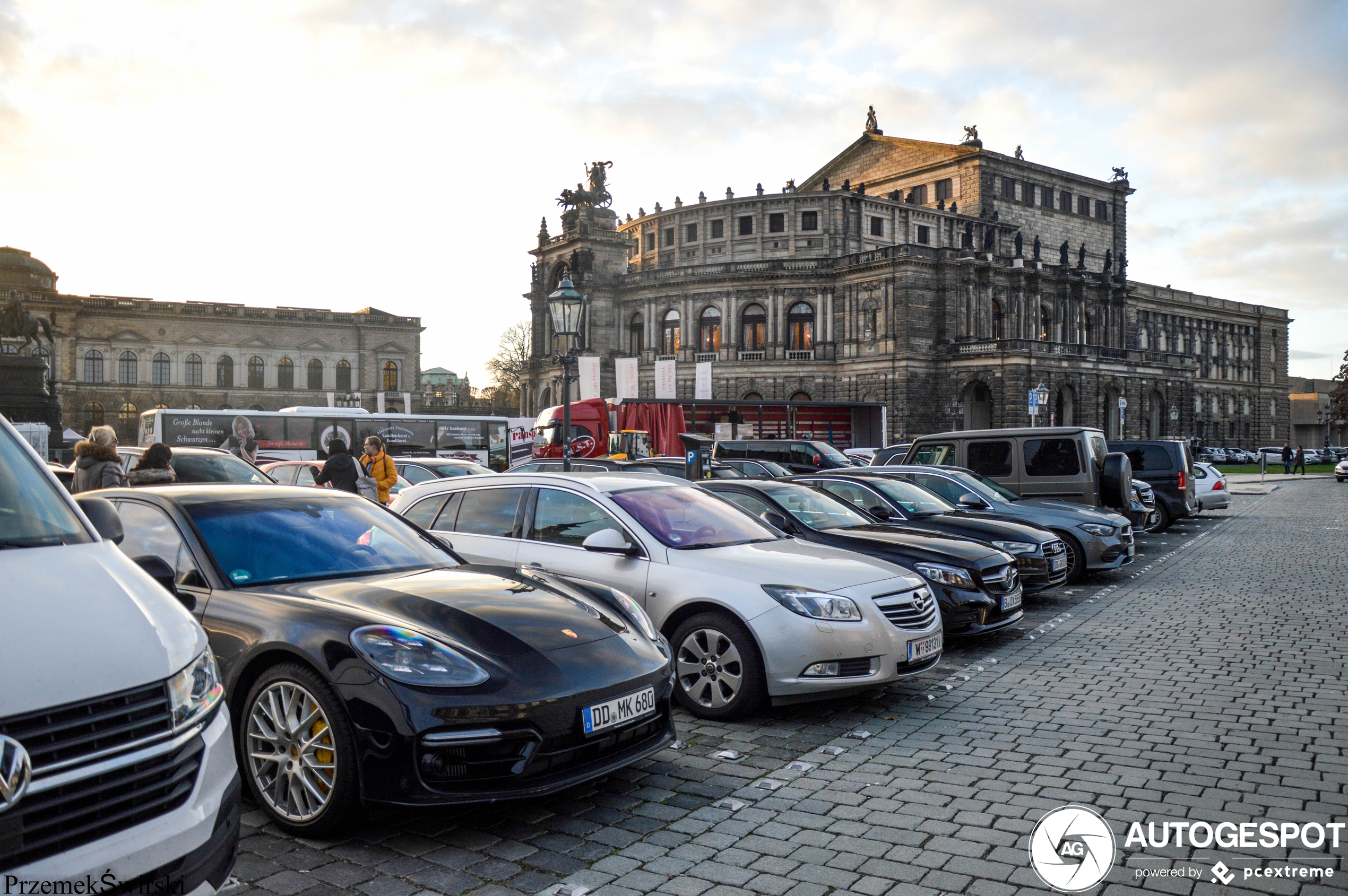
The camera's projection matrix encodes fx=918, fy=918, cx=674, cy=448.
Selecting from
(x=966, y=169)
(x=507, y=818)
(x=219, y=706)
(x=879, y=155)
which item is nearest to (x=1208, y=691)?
(x=507, y=818)

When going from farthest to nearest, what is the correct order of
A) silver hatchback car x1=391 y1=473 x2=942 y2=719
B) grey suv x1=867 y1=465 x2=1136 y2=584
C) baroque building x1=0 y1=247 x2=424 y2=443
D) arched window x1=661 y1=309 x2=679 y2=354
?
baroque building x1=0 y1=247 x2=424 y2=443 < arched window x1=661 y1=309 x2=679 y2=354 < grey suv x1=867 y1=465 x2=1136 y2=584 < silver hatchback car x1=391 y1=473 x2=942 y2=719

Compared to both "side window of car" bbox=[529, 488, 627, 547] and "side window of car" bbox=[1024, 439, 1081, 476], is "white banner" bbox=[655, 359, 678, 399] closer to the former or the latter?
"side window of car" bbox=[1024, 439, 1081, 476]

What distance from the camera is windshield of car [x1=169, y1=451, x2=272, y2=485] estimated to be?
1282 centimetres

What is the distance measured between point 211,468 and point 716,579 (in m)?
9.63

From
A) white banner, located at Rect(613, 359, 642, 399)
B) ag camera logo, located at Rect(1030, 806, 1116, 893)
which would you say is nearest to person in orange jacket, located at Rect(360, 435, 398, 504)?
ag camera logo, located at Rect(1030, 806, 1116, 893)

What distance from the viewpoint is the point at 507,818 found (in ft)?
15.1

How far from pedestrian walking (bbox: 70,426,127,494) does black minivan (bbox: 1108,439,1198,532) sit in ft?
61.1

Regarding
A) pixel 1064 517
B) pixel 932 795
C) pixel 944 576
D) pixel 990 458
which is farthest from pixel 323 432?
pixel 932 795

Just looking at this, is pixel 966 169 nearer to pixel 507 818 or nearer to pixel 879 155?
pixel 879 155

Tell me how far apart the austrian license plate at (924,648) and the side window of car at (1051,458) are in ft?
31.0

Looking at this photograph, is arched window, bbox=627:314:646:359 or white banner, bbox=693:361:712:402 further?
arched window, bbox=627:314:646:359

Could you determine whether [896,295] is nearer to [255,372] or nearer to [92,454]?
[255,372]

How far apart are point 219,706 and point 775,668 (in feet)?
12.0

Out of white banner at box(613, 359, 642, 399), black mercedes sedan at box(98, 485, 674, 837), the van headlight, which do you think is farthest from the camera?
white banner at box(613, 359, 642, 399)
